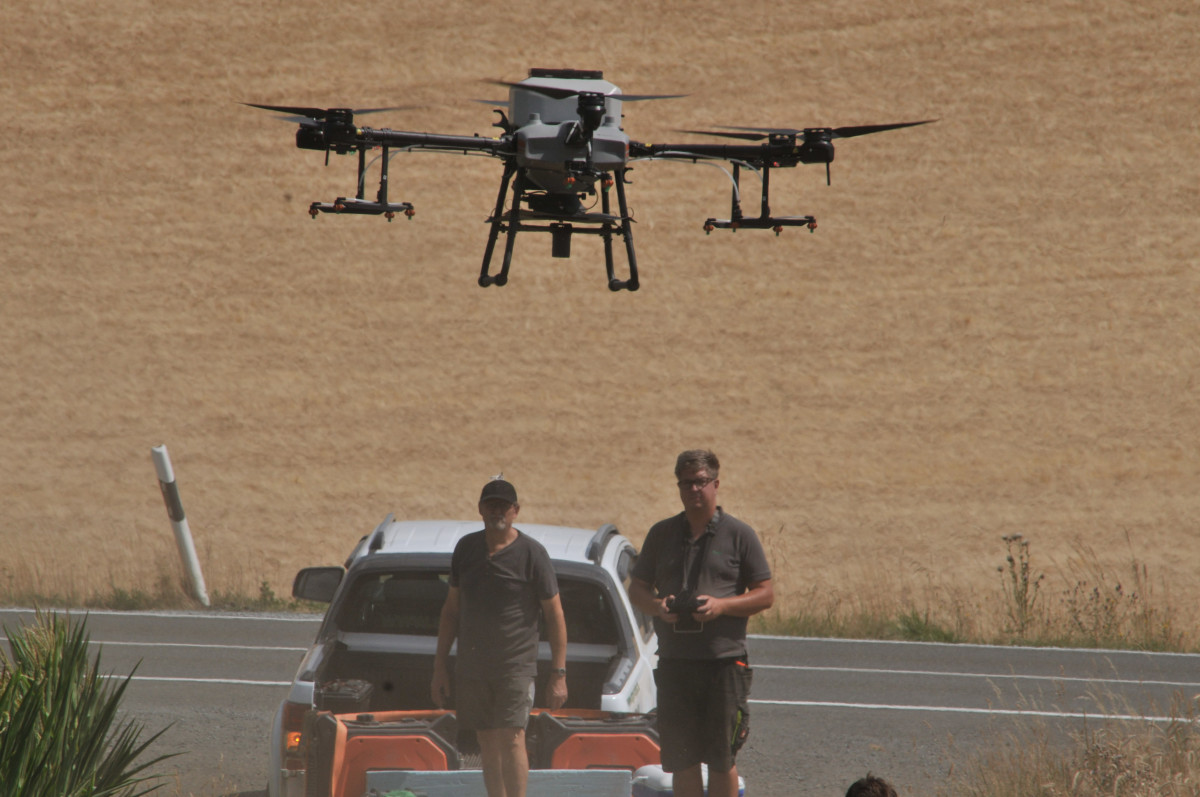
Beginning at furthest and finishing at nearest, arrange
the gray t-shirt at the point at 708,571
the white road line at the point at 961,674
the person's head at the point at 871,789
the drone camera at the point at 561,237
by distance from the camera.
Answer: the white road line at the point at 961,674, the drone camera at the point at 561,237, the gray t-shirt at the point at 708,571, the person's head at the point at 871,789

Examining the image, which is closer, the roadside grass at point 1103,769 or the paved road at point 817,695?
the roadside grass at point 1103,769

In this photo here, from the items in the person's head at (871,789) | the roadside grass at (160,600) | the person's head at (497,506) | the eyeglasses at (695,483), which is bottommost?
the roadside grass at (160,600)

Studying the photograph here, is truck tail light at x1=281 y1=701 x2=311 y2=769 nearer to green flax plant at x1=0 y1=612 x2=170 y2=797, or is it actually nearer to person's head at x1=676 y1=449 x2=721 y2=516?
green flax plant at x1=0 y1=612 x2=170 y2=797

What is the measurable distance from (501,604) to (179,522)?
10.1 metres

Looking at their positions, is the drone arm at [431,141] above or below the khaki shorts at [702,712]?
above

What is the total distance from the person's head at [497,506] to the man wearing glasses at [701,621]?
0.71 metres

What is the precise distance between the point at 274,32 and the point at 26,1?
692cm

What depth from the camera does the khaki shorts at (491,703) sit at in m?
5.41

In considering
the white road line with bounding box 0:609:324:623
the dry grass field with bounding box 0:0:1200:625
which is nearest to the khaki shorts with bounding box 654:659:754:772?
the white road line with bounding box 0:609:324:623

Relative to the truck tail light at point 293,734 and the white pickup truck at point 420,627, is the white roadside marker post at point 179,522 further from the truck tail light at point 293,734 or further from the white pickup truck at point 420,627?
the truck tail light at point 293,734

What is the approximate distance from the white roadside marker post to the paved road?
75 cm

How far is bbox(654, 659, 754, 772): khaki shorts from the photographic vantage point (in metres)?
5.04

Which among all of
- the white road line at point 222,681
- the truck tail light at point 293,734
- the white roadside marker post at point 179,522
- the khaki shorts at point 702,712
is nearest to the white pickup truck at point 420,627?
the truck tail light at point 293,734

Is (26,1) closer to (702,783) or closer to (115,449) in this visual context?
(115,449)
